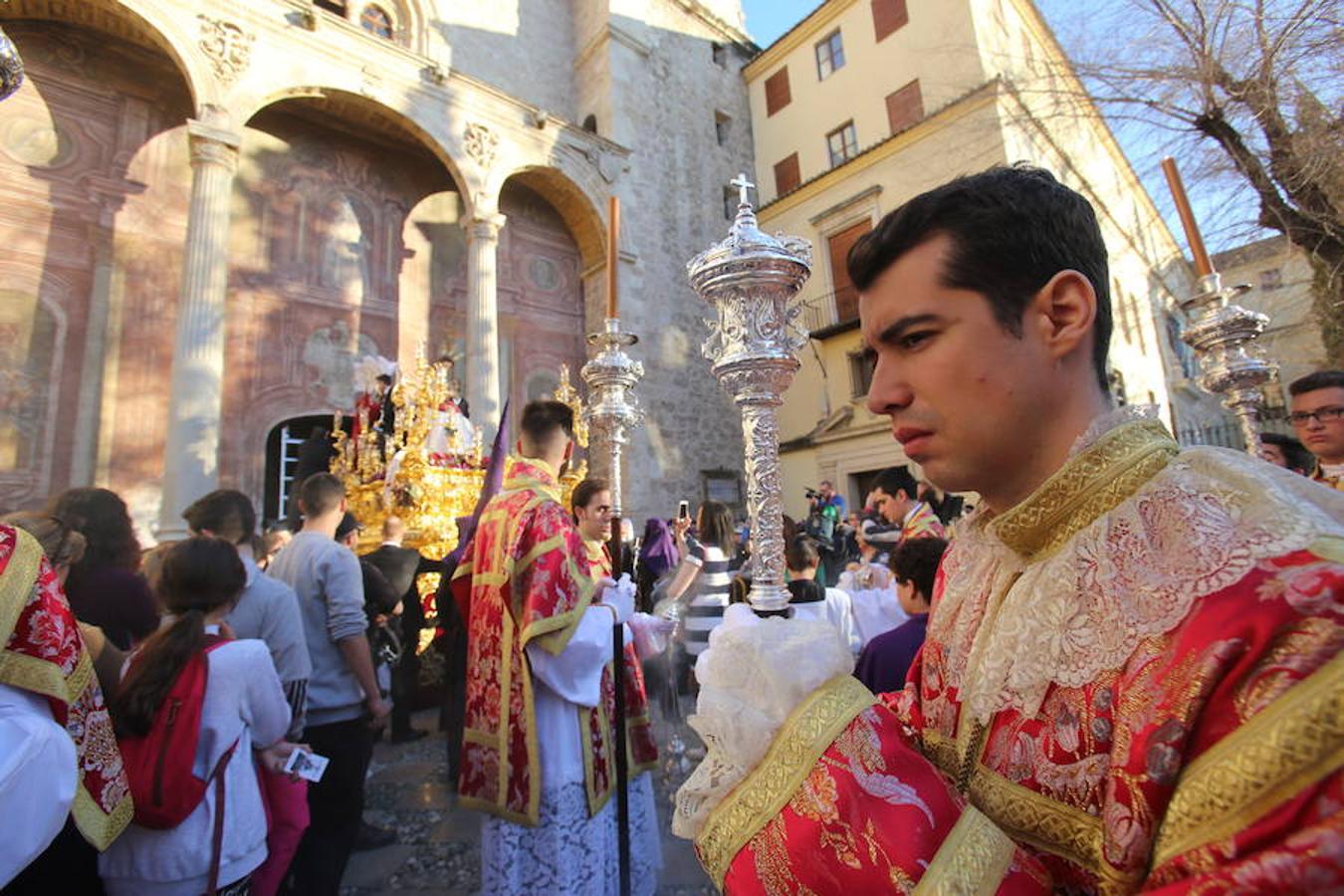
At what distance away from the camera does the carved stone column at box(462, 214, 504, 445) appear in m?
11.2

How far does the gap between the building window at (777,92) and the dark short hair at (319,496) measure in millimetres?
18896

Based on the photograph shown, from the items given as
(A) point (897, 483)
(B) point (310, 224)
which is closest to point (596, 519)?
(A) point (897, 483)

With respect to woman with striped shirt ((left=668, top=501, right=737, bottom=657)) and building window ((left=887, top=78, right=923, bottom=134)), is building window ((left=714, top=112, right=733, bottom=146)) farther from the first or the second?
woman with striped shirt ((left=668, top=501, right=737, bottom=657))

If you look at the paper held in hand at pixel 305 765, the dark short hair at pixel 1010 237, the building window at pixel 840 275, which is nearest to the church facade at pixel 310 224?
the building window at pixel 840 275

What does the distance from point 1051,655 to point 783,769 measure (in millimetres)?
365

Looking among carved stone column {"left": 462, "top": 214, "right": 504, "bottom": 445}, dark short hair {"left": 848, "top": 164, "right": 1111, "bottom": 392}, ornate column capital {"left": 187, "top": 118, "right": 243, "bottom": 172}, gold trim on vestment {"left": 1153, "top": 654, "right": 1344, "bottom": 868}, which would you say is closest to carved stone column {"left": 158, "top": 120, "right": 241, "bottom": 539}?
ornate column capital {"left": 187, "top": 118, "right": 243, "bottom": 172}

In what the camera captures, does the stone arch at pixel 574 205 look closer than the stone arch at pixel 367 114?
No

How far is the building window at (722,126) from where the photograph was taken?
18672 mm

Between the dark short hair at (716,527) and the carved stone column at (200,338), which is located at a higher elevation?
the carved stone column at (200,338)

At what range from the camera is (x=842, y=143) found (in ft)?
56.5

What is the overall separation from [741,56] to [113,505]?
Result: 2149 centimetres

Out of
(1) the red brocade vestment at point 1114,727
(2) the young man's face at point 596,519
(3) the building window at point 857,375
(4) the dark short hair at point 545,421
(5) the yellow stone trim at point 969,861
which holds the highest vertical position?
(3) the building window at point 857,375

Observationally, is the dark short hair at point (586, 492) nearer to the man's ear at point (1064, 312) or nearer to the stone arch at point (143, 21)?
the man's ear at point (1064, 312)

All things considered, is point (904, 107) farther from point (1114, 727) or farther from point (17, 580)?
point (17, 580)
